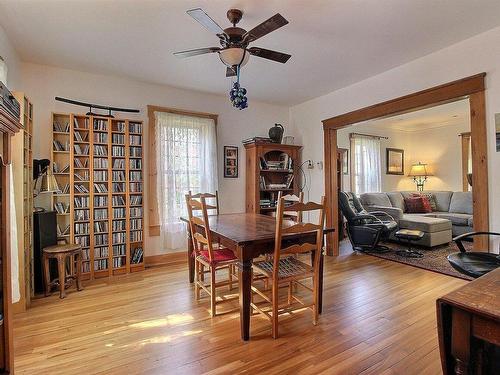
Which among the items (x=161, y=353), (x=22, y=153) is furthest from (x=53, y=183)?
(x=161, y=353)

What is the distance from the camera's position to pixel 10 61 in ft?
9.02

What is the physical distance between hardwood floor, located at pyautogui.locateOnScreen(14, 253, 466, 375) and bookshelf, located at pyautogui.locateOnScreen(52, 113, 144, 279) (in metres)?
0.55

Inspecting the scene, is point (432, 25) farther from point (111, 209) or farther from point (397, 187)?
point (397, 187)

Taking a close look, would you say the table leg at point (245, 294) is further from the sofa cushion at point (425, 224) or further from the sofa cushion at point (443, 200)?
the sofa cushion at point (443, 200)

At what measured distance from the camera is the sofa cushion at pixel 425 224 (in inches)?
181

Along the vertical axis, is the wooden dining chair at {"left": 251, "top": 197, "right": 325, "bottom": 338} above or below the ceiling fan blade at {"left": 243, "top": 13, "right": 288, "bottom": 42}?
below

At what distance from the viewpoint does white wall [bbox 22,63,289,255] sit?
328cm

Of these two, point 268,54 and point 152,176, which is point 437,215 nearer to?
point 268,54

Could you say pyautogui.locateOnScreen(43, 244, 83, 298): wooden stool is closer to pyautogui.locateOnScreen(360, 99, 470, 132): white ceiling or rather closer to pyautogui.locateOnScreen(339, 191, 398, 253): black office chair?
pyautogui.locateOnScreen(339, 191, 398, 253): black office chair

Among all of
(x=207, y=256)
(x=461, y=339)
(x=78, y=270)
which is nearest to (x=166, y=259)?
(x=78, y=270)

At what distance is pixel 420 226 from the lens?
4684 mm

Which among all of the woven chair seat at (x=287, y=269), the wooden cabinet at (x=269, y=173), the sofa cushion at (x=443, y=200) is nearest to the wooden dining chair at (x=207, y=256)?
the woven chair seat at (x=287, y=269)

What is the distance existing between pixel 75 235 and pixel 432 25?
4.32 m

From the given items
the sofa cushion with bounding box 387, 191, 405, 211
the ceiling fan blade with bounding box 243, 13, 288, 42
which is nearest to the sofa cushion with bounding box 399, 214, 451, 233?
the sofa cushion with bounding box 387, 191, 405, 211
